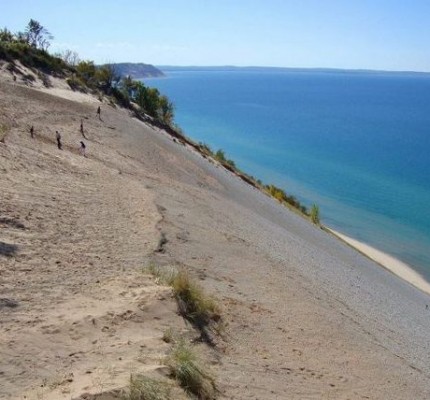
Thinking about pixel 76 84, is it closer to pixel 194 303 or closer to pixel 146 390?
pixel 194 303

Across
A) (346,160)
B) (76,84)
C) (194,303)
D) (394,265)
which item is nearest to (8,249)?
(194,303)

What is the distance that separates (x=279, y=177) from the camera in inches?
2606

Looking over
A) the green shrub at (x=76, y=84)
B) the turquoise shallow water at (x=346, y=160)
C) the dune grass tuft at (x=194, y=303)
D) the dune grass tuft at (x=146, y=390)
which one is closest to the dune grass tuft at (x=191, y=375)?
the dune grass tuft at (x=146, y=390)

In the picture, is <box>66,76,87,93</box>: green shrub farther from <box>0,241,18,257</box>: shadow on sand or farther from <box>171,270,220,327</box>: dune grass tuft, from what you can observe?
<box>171,270,220,327</box>: dune grass tuft

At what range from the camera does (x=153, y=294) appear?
10305 mm

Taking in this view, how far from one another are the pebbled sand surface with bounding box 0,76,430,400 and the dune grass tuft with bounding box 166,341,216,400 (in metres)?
0.28

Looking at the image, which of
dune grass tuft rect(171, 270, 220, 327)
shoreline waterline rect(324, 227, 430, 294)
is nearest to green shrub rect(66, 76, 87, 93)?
shoreline waterline rect(324, 227, 430, 294)

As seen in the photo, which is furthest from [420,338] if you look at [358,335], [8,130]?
[8,130]

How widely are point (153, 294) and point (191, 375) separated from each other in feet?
9.39

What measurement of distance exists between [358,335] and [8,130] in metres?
15.6

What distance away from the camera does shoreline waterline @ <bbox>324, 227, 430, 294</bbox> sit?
111ft

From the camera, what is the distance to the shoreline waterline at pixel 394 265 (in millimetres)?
33781

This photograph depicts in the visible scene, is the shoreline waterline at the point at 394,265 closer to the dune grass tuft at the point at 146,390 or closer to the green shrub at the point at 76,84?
the green shrub at the point at 76,84

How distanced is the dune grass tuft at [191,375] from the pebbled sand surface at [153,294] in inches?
11.1
